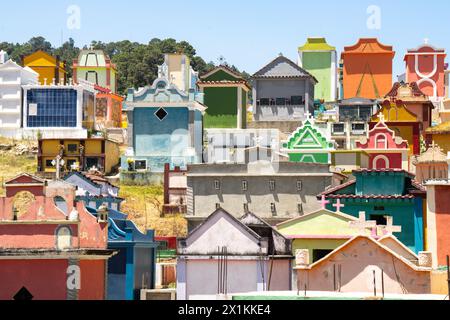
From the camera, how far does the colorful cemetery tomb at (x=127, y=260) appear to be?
57156mm

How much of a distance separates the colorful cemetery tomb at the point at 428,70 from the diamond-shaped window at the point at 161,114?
28003 millimetres

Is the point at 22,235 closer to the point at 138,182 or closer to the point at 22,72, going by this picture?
the point at 138,182

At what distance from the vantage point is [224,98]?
9800 cm

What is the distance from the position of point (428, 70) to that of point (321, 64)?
432 inches

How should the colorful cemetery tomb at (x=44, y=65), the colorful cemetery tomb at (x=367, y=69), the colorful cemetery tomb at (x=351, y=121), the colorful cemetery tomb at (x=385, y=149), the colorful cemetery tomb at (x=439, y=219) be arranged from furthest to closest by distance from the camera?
the colorful cemetery tomb at (x=44, y=65) → the colorful cemetery tomb at (x=367, y=69) → the colorful cemetery tomb at (x=351, y=121) → the colorful cemetery tomb at (x=385, y=149) → the colorful cemetery tomb at (x=439, y=219)

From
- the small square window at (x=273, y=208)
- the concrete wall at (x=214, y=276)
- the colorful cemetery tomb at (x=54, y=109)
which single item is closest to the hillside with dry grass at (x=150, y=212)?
the small square window at (x=273, y=208)

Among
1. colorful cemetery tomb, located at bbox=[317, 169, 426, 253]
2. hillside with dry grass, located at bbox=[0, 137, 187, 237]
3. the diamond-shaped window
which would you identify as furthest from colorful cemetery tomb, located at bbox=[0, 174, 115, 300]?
the diamond-shaped window

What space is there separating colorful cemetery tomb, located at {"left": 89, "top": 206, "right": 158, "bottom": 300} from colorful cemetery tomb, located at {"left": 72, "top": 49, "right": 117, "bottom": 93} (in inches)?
2581

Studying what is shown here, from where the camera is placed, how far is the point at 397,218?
64.2 metres

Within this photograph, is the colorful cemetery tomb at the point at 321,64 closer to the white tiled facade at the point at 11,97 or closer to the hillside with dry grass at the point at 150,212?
the white tiled facade at the point at 11,97

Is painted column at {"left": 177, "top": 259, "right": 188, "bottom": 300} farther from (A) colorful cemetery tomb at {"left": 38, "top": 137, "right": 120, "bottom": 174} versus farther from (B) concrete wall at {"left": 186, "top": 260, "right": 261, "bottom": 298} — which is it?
(A) colorful cemetery tomb at {"left": 38, "top": 137, "right": 120, "bottom": 174}

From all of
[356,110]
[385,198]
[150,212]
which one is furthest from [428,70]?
[385,198]
